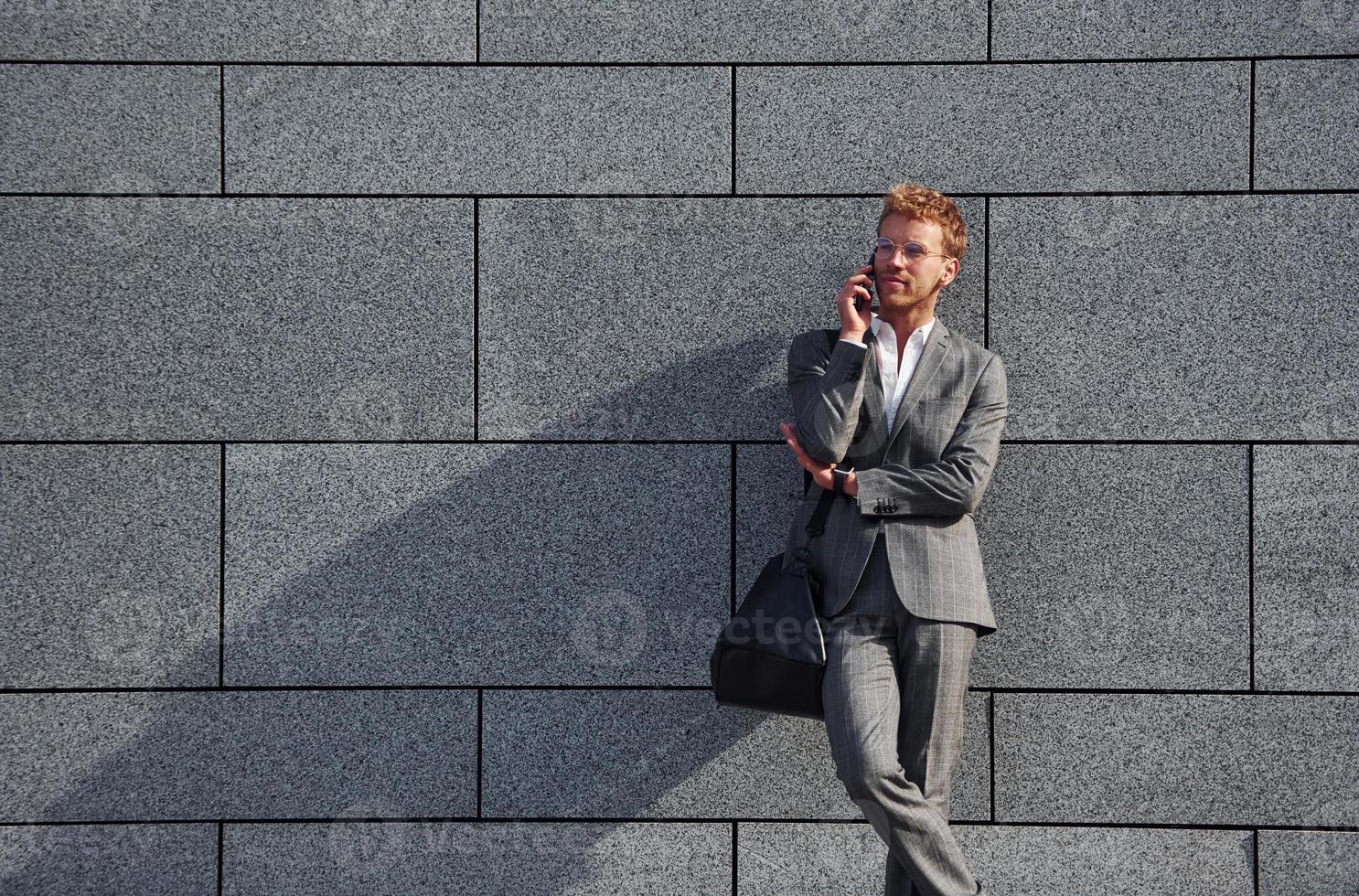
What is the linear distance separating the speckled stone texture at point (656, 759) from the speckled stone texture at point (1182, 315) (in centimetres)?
138

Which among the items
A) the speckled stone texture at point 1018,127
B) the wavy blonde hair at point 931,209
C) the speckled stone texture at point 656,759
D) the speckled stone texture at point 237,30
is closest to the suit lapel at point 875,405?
the wavy blonde hair at point 931,209

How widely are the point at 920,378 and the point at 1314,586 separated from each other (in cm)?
205

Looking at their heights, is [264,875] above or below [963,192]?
below

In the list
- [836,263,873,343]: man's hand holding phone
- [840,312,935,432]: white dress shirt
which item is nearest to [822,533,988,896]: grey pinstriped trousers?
[840,312,935,432]: white dress shirt

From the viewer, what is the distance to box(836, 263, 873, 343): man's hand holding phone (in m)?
3.72

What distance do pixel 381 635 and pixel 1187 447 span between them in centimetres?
346

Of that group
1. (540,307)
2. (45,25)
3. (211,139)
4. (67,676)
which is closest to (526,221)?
(540,307)

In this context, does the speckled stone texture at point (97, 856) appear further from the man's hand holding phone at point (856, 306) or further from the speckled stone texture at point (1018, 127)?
the speckled stone texture at point (1018, 127)

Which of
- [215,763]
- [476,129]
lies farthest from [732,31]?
[215,763]

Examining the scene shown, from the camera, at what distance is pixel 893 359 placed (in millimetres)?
3850

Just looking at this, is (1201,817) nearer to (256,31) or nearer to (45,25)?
(256,31)

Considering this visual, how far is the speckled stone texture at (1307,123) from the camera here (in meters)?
4.41

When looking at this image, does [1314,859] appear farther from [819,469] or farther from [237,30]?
[237,30]

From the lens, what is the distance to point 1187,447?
4.41 meters
